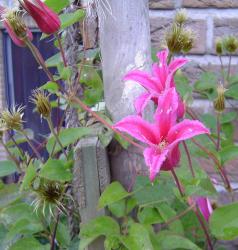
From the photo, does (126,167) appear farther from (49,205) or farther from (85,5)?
(85,5)

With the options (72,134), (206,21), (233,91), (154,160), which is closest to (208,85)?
(233,91)

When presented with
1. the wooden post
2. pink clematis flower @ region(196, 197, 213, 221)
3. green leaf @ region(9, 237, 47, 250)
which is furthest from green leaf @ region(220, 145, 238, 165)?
green leaf @ region(9, 237, 47, 250)

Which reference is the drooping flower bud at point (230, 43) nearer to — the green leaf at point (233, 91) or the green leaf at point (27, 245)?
the green leaf at point (233, 91)

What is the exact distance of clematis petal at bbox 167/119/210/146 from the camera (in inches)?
16.9

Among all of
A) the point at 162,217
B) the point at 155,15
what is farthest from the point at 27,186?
the point at 155,15

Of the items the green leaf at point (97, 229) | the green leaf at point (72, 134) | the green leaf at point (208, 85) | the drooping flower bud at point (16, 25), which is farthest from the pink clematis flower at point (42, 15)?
the green leaf at point (208, 85)

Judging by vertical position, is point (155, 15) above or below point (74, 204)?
above

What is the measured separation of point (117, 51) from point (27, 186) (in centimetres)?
20

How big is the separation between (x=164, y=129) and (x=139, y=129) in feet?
0.09

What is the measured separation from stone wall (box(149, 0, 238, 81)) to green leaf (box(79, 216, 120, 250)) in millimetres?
555

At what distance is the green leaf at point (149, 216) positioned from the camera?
1.81ft

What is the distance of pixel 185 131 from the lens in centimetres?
44

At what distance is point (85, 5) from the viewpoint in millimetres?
672

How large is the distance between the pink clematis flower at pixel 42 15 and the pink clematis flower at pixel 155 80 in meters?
0.13
